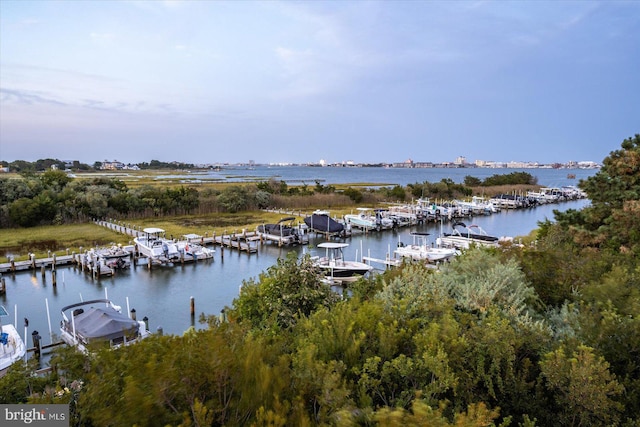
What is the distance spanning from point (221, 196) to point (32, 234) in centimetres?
1951

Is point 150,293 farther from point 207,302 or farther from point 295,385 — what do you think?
point 295,385

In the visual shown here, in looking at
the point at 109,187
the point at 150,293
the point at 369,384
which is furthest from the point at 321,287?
the point at 109,187

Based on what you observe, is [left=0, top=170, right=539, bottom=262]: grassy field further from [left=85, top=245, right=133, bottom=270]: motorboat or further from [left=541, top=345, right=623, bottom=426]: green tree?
[left=541, top=345, right=623, bottom=426]: green tree

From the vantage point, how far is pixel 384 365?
4.21 meters

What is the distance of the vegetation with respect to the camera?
10.1 feet

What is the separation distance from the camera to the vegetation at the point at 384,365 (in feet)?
10.1

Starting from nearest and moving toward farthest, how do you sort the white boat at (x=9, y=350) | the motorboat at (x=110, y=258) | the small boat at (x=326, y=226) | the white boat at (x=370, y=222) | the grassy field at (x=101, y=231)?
the white boat at (x=9, y=350), the motorboat at (x=110, y=258), the grassy field at (x=101, y=231), the small boat at (x=326, y=226), the white boat at (x=370, y=222)

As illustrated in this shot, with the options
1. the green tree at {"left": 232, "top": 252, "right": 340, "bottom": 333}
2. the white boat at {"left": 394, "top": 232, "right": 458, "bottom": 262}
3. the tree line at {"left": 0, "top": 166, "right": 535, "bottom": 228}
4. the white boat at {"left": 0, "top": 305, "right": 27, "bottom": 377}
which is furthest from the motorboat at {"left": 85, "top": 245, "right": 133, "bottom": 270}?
the green tree at {"left": 232, "top": 252, "right": 340, "bottom": 333}

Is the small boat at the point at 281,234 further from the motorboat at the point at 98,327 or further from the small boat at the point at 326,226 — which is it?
the motorboat at the point at 98,327

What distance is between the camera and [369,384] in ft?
13.5

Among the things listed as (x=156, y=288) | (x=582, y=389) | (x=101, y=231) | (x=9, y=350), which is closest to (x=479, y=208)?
(x=156, y=288)

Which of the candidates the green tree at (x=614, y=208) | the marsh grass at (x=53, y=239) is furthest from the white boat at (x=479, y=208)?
the marsh grass at (x=53, y=239)

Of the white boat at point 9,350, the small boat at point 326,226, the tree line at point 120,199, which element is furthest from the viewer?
the tree line at point 120,199

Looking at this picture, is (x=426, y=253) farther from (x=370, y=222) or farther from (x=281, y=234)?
(x=370, y=222)
